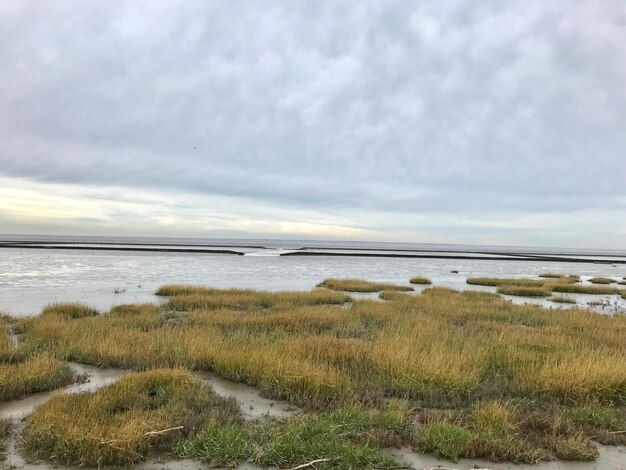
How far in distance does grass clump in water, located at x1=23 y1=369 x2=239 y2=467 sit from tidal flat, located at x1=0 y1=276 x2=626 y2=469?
0.09 feet

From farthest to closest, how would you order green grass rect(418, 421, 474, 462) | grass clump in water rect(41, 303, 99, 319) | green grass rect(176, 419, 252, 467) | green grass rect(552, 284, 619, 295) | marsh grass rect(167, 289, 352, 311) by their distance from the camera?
green grass rect(552, 284, 619, 295)
marsh grass rect(167, 289, 352, 311)
grass clump in water rect(41, 303, 99, 319)
green grass rect(418, 421, 474, 462)
green grass rect(176, 419, 252, 467)

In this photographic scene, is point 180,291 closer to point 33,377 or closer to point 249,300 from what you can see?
point 249,300

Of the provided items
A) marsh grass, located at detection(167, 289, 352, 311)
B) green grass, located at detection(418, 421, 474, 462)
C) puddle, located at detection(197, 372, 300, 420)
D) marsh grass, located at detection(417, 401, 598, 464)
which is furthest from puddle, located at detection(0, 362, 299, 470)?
marsh grass, located at detection(167, 289, 352, 311)

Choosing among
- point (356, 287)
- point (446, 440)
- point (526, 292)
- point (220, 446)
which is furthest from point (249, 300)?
point (526, 292)

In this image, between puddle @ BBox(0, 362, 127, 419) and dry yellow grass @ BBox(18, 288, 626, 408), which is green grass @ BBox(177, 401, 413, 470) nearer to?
dry yellow grass @ BBox(18, 288, 626, 408)

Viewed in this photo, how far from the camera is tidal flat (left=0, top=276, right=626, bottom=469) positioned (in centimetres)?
654

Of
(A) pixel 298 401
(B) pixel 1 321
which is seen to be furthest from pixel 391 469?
(B) pixel 1 321

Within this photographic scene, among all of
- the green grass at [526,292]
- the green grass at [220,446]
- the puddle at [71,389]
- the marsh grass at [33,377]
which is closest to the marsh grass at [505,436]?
the green grass at [220,446]

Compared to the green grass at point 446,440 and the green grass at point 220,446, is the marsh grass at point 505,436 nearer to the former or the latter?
the green grass at point 446,440

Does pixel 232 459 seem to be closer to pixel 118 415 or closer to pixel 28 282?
pixel 118 415

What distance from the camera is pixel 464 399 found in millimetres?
9172

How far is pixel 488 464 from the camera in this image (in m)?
6.53

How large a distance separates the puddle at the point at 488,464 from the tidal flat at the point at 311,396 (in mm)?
45

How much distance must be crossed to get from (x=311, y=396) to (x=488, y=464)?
3.49 metres
